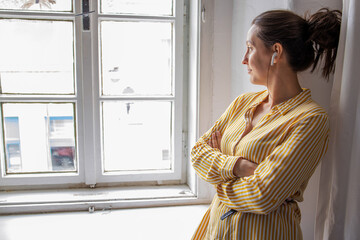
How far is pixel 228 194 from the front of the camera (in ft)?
3.35

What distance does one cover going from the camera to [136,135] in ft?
6.64

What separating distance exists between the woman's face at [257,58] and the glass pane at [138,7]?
97 cm

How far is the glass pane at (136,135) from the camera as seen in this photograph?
1962 millimetres

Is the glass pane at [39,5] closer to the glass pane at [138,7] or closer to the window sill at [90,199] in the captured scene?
the glass pane at [138,7]

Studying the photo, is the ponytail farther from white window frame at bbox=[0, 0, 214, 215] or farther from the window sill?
the window sill

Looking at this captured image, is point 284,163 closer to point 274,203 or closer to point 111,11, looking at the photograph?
point 274,203

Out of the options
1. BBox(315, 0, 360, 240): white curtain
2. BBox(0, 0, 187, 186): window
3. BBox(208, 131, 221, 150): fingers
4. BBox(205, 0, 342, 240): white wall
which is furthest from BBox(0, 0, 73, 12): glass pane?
BBox(315, 0, 360, 240): white curtain

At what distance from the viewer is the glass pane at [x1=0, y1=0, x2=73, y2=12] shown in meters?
1.76

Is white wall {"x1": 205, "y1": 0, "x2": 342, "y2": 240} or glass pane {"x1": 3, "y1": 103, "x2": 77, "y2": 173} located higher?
white wall {"x1": 205, "y1": 0, "x2": 342, "y2": 240}

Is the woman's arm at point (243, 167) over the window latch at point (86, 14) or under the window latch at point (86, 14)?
under

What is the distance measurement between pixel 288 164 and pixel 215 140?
390 millimetres

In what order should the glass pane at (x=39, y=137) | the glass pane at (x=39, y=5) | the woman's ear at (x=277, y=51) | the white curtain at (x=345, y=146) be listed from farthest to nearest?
the glass pane at (x=39, y=137) < the glass pane at (x=39, y=5) < the woman's ear at (x=277, y=51) < the white curtain at (x=345, y=146)

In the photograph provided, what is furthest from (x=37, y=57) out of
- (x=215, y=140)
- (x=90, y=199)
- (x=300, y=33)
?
(x=300, y=33)

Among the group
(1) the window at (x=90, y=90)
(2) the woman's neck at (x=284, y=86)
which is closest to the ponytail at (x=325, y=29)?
(2) the woman's neck at (x=284, y=86)
